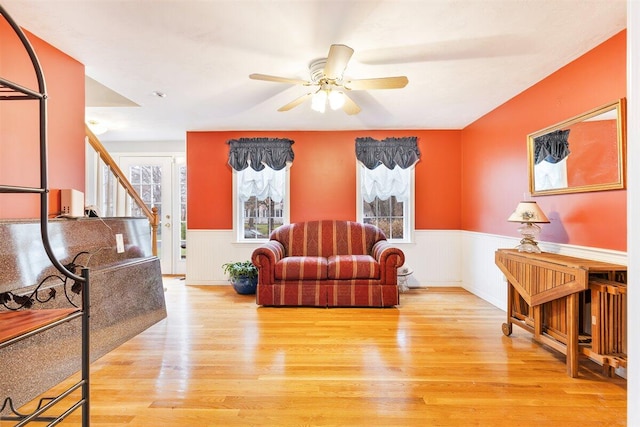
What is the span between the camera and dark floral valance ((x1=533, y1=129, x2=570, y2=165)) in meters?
2.66

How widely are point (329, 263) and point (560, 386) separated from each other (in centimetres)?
227

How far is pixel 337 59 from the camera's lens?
6.75ft

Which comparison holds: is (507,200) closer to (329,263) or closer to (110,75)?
(329,263)

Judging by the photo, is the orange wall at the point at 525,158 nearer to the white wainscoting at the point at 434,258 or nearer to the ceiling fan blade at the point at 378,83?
the white wainscoting at the point at 434,258

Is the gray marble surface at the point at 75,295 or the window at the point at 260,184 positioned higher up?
the window at the point at 260,184

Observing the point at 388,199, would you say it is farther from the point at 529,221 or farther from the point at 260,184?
the point at 529,221

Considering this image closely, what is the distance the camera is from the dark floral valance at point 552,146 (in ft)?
8.73

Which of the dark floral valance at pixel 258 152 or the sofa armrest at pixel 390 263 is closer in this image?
the sofa armrest at pixel 390 263

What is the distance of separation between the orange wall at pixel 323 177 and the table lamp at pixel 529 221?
6.25 ft

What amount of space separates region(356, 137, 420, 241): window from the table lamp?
196 cm

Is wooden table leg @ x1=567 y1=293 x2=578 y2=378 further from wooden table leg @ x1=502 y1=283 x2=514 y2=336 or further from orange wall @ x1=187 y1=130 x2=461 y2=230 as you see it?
orange wall @ x1=187 y1=130 x2=461 y2=230

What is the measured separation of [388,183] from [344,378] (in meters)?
3.16

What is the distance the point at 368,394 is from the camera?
1.91 meters

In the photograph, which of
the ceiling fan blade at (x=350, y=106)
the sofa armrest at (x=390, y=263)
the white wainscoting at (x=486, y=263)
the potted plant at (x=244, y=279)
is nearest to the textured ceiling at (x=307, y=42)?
the ceiling fan blade at (x=350, y=106)
